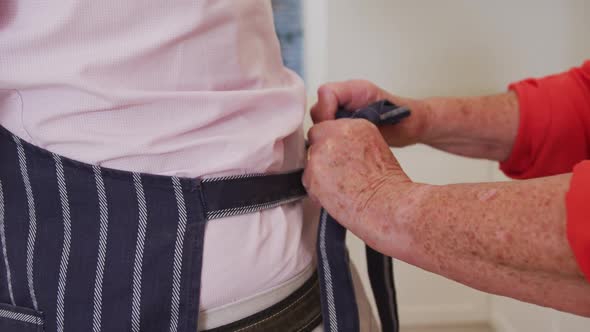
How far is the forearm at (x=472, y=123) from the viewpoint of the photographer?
2.74ft

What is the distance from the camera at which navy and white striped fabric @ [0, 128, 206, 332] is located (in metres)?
0.44

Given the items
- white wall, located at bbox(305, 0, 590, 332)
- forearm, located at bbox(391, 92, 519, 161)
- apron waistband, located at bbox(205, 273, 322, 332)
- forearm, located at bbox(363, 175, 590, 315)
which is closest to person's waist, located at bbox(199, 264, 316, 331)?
apron waistband, located at bbox(205, 273, 322, 332)

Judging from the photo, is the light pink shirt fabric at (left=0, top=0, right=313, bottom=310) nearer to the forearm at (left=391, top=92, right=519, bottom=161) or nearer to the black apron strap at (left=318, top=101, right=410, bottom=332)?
the black apron strap at (left=318, top=101, right=410, bottom=332)

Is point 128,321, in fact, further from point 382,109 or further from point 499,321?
point 499,321

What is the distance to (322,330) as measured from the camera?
1.75 ft

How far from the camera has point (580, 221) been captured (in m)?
0.38

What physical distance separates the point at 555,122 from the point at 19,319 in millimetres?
763

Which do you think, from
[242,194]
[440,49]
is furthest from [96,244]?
[440,49]

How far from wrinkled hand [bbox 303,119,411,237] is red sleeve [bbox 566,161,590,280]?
0.52ft

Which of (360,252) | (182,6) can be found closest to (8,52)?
(182,6)

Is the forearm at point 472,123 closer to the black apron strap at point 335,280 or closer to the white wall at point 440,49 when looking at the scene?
the black apron strap at point 335,280

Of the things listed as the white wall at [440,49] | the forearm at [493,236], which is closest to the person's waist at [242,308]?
the forearm at [493,236]

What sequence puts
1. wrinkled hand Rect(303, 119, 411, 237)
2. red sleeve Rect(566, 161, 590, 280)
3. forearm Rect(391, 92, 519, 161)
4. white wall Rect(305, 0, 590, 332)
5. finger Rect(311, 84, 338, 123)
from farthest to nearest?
white wall Rect(305, 0, 590, 332)
forearm Rect(391, 92, 519, 161)
finger Rect(311, 84, 338, 123)
wrinkled hand Rect(303, 119, 411, 237)
red sleeve Rect(566, 161, 590, 280)

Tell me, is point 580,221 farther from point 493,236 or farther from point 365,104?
point 365,104
